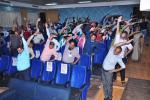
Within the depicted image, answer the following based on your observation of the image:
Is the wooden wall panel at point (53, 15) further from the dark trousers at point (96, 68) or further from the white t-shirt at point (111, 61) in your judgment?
the white t-shirt at point (111, 61)

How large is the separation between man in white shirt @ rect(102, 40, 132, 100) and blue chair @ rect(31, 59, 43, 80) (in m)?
1.45

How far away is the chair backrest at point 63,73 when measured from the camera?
13.5 ft

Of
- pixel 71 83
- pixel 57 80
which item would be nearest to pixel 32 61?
pixel 57 80

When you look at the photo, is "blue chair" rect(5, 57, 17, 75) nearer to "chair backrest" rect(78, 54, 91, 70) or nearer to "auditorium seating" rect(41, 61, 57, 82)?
"auditorium seating" rect(41, 61, 57, 82)

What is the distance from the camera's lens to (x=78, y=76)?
13.1 ft

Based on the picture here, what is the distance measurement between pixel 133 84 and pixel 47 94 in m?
3.04

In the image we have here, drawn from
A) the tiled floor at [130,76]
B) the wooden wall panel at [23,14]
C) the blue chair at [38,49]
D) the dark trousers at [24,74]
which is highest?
the wooden wall panel at [23,14]

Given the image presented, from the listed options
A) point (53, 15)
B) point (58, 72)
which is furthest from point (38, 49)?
point (53, 15)

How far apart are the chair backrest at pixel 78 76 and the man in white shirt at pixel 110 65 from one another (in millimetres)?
478

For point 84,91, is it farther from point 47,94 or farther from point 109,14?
point 109,14

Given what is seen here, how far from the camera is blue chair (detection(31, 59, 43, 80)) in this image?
14.8 ft

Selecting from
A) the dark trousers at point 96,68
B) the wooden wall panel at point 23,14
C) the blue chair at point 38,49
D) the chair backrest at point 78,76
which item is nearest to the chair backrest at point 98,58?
the dark trousers at point 96,68

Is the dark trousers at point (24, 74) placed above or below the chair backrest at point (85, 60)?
below

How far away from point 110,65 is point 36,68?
1695mm
